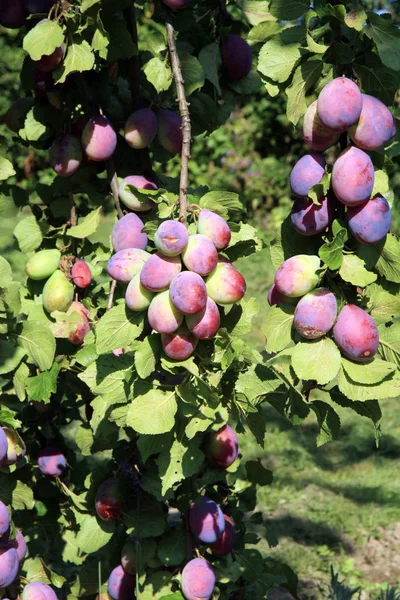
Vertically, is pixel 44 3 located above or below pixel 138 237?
above

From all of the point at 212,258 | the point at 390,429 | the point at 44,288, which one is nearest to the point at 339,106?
the point at 212,258

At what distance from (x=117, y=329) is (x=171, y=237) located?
23 centimetres

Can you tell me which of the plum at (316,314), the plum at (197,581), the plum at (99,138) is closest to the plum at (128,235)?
the plum at (99,138)

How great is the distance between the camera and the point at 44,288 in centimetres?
170

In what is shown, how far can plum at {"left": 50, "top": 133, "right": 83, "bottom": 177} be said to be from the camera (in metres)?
1.61

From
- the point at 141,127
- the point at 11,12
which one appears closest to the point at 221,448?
the point at 141,127

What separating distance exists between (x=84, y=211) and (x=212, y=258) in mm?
773

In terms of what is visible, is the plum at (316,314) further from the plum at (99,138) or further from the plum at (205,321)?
the plum at (99,138)

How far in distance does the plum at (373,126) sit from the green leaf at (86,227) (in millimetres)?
689

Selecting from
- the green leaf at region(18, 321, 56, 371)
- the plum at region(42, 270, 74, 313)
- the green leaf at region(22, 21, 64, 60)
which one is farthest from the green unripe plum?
the green leaf at region(22, 21, 64, 60)

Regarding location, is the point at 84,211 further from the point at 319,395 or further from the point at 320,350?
the point at 319,395

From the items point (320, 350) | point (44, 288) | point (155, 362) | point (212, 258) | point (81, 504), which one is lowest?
point (81, 504)

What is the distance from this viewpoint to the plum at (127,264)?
1.24m

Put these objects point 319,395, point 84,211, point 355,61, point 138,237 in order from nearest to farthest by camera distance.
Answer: point 355,61
point 138,237
point 84,211
point 319,395
